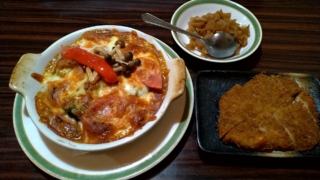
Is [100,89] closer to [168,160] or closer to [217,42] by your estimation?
A: [168,160]

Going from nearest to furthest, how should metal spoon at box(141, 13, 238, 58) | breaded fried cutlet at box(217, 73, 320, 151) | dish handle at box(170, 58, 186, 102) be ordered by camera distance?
dish handle at box(170, 58, 186, 102) → breaded fried cutlet at box(217, 73, 320, 151) → metal spoon at box(141, 13, 238, 58)

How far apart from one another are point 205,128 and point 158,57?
0.47 metres

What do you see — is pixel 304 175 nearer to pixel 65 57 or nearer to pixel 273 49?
pixel 273 49

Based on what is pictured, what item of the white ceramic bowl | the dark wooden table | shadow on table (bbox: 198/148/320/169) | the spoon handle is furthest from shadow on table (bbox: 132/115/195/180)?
the spoon handle

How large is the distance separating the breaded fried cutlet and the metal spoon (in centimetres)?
28

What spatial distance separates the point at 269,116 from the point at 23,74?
1315 mm

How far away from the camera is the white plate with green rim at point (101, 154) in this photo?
51.6 inches

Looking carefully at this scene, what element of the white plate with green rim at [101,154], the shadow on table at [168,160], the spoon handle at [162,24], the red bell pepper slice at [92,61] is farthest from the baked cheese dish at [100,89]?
the spoon handle at [162,24]

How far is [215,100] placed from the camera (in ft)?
5.50

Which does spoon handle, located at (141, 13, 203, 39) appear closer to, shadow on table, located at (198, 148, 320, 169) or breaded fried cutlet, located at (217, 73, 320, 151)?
breaded fried cutlet, located at (217, 73, 320, 151)

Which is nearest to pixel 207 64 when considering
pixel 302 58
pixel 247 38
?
pixel 247 38

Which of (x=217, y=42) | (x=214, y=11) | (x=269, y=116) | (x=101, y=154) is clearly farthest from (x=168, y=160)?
(x=214, y=11)

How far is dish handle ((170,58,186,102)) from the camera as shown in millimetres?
1362

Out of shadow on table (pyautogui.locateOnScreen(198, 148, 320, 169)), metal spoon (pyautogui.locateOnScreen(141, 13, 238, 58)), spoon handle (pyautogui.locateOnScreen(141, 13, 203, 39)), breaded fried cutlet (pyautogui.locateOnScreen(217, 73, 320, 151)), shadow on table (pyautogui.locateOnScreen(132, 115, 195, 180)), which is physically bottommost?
shadow on table (pyautogui.locateOnScreen(198, 148, 320, 169))
